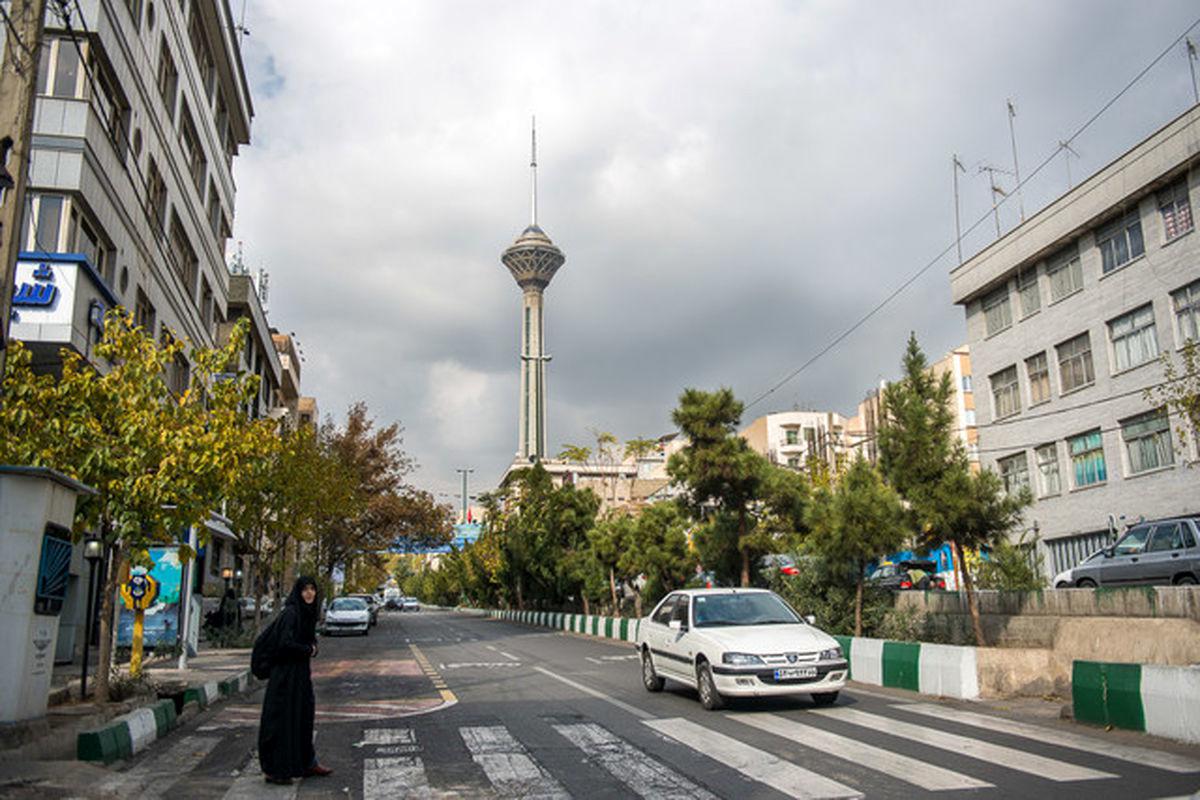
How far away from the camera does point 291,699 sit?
7.84m

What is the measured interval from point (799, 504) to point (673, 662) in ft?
35.9

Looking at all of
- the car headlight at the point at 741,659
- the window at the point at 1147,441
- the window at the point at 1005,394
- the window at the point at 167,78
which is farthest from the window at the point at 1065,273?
the window at the point at 167,78

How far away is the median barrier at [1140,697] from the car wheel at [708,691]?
3965 mm

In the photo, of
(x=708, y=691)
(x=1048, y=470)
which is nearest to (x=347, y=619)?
(x=1048, y=470)

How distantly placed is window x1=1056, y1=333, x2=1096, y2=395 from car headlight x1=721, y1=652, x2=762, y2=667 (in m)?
25.1

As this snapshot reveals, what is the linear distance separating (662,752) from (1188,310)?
25.8m

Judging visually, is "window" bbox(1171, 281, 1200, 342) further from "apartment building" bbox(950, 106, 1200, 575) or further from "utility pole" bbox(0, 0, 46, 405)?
"utility pole" bbox(0, 0, 46, 405)

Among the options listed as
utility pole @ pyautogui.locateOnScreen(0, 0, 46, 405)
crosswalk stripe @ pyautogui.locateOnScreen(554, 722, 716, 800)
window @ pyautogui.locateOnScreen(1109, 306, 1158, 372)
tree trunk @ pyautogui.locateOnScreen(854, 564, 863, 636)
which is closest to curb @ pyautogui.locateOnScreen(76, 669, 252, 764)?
utility pole @ pyautogui.locateOnScreen(0, 0, 46, 405)

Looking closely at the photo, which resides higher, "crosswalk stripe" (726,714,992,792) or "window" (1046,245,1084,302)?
"window" (1046,245,1084,302)

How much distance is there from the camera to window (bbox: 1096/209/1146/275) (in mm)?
29688

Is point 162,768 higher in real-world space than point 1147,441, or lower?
lower

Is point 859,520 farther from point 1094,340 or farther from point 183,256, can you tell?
point 183,256

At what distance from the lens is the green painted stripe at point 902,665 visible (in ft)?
46.0

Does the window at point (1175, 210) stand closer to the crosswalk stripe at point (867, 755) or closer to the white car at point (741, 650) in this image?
the white car at point (741, 650)
